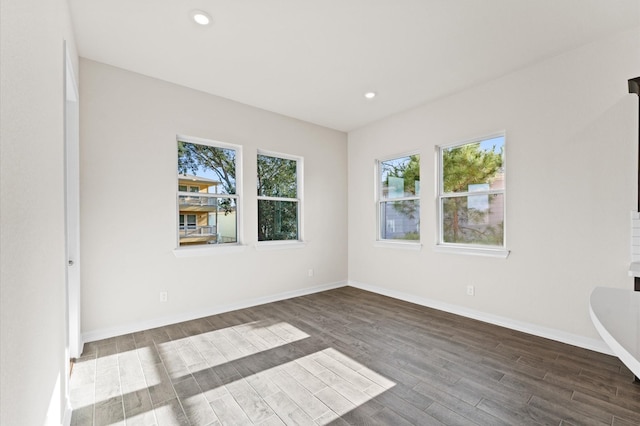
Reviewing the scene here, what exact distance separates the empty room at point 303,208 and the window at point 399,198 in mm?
41

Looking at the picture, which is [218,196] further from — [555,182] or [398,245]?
[555,182]

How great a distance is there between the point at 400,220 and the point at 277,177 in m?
2.11


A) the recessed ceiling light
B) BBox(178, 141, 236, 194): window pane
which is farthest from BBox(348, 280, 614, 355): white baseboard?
the recessed ceiling light

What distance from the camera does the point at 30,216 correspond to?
1.10 m

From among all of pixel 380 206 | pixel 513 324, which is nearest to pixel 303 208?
pixel 380 206

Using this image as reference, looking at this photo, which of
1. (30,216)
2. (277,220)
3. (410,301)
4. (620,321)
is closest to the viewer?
(620,321)

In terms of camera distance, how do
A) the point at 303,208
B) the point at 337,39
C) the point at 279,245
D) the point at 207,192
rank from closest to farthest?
the point at 337,39 < the point at 207,192 < the point at 279,245 < the point at 303,208

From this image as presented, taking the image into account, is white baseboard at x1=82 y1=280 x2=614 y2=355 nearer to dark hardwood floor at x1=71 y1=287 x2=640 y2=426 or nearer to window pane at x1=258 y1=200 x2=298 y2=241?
dark hardwood floor at x1=71 y1=287 x2=640 y2=426

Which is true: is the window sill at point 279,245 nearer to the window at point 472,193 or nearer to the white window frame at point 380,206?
the white window frame at point 380,206

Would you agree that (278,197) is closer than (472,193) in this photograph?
No

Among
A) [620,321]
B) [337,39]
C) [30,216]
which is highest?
[337,39]

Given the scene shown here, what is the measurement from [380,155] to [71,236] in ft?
13.6

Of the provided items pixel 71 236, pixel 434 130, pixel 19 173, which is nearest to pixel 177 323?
pixel 71 236

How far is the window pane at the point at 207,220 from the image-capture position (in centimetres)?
364
